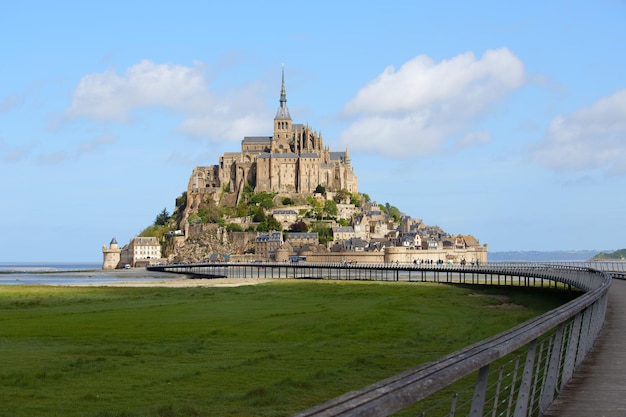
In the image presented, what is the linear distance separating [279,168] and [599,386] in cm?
16480

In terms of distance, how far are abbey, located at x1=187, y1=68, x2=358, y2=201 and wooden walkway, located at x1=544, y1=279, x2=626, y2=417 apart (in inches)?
6285

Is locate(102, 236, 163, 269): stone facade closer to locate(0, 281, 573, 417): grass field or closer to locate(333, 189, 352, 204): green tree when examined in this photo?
locate(333, 189, 352, 204): green tree

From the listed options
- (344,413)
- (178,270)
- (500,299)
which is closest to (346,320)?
(500,299)

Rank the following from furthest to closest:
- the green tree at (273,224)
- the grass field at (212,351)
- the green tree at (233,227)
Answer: the green tree at (233,227) → the green tree at (273,224) → the grass field at (212,351)

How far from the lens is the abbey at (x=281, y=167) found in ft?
572

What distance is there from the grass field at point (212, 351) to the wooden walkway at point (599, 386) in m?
5.68

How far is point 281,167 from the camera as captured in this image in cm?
17425

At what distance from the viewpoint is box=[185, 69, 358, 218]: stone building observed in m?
174

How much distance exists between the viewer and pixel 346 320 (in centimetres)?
3447

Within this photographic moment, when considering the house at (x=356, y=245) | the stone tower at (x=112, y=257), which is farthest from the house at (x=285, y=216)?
the stone tower at (x=112, y=257)

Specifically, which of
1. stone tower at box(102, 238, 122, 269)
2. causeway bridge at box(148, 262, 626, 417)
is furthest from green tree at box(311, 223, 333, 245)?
causeway bridge at box(148, 262, 626, 417)

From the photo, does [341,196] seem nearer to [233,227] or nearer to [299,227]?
[299,227]

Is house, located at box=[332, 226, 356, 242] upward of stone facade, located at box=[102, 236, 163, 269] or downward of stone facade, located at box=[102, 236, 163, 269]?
upward

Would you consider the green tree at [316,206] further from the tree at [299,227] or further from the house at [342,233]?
the house at [342,233]
